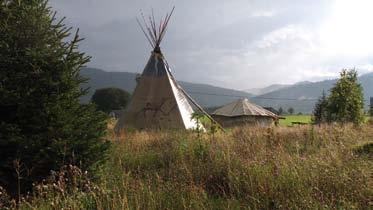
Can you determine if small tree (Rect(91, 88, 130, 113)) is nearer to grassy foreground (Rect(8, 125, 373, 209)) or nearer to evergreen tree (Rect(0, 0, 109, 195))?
evergreen tree (Rect(0, 0, 109, 195))

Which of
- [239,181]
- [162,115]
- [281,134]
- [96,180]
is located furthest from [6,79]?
[162,115]

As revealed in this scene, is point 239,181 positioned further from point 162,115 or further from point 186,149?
point 162,115

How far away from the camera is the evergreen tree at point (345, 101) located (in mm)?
18078

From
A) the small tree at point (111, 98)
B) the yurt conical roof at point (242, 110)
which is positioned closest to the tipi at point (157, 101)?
the yurt conical roof at point (242, 110)

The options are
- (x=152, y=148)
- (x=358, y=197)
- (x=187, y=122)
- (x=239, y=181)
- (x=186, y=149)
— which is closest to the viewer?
(x=358, y=197)

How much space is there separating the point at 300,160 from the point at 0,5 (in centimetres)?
468

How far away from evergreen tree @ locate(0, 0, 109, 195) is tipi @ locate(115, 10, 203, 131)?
10744mm

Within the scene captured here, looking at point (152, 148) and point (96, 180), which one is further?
point (152, 148)

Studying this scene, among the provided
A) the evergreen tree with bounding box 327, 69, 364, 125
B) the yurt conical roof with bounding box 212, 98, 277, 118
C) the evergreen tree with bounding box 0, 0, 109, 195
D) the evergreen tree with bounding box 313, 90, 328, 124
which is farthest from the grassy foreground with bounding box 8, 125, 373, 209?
the yurt conical roof with bounding box 212, 98, 277, 118

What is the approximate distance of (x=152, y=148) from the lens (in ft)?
32.0

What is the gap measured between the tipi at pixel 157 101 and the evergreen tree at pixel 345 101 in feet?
21.1

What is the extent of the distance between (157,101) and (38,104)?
11.8 m

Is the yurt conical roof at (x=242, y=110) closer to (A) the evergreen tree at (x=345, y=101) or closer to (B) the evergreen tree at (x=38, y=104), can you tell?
(A) the evergreen tree at (x=345, y=101)

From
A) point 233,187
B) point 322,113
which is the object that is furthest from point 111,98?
point 233,187
